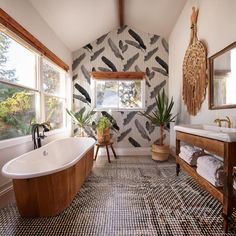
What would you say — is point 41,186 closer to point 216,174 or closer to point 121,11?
point 216,174


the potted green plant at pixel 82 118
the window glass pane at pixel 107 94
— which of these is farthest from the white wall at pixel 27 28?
the window glass pane at pixel 107 94

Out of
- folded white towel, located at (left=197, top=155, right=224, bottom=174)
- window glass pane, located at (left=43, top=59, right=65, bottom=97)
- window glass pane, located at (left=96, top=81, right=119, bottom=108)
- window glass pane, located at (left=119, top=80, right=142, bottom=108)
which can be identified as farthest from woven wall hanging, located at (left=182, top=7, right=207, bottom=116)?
window glass pane, located at (left=43, top=59, right=65, bottom=97)

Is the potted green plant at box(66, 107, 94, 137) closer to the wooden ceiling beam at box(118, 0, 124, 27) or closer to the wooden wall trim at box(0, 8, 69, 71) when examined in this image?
the wooden wall trim at box(0, 8, 69, 71)

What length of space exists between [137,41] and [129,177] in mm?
3198

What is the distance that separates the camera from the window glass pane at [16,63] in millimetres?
2191

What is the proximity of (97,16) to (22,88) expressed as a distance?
2.03m

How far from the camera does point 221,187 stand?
1.73 metres

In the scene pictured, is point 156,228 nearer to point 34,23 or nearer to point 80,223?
point 80,223

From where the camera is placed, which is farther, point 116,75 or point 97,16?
point 116,75

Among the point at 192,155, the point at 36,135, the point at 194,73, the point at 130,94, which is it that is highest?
the point at 194,73

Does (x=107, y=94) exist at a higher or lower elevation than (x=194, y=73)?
lower

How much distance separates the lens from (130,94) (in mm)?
4562

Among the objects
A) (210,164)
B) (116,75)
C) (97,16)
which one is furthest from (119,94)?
(210,164)

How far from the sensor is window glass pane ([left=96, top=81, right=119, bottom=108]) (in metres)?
4.55
